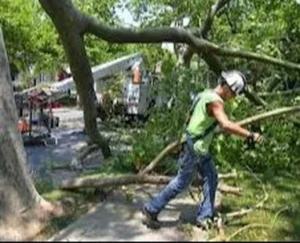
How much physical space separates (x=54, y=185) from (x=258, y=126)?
12.1 ft

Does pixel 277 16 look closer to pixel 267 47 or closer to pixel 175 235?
pixel 267 47

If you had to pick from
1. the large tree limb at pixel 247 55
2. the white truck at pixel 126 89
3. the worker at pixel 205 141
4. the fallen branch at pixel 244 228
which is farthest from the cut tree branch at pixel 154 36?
the white truck at pixel 126 89

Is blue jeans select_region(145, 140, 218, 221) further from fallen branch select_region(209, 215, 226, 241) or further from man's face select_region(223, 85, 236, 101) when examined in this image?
man's face select_region(223, 85, 236, 101)

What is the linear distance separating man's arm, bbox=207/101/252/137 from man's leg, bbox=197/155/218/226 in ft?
1.72

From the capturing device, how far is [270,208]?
310 inches

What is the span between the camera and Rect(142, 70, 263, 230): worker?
21.7 ft

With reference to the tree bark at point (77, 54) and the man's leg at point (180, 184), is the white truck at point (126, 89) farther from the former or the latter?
the man's leg at point (180, 184)

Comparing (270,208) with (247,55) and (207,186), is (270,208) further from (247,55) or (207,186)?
(247,55)

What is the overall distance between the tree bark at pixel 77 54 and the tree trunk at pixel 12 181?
272 centimetres

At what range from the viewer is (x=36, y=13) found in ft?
109

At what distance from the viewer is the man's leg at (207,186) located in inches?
271

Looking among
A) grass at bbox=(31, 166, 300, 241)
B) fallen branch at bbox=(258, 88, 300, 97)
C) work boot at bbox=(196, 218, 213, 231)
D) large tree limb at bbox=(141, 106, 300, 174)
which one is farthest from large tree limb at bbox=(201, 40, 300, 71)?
work boot at bbox=(196, 218, 213, 231)

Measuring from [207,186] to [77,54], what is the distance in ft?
15.9

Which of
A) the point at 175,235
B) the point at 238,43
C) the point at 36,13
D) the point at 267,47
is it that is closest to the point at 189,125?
the point at 175,235
